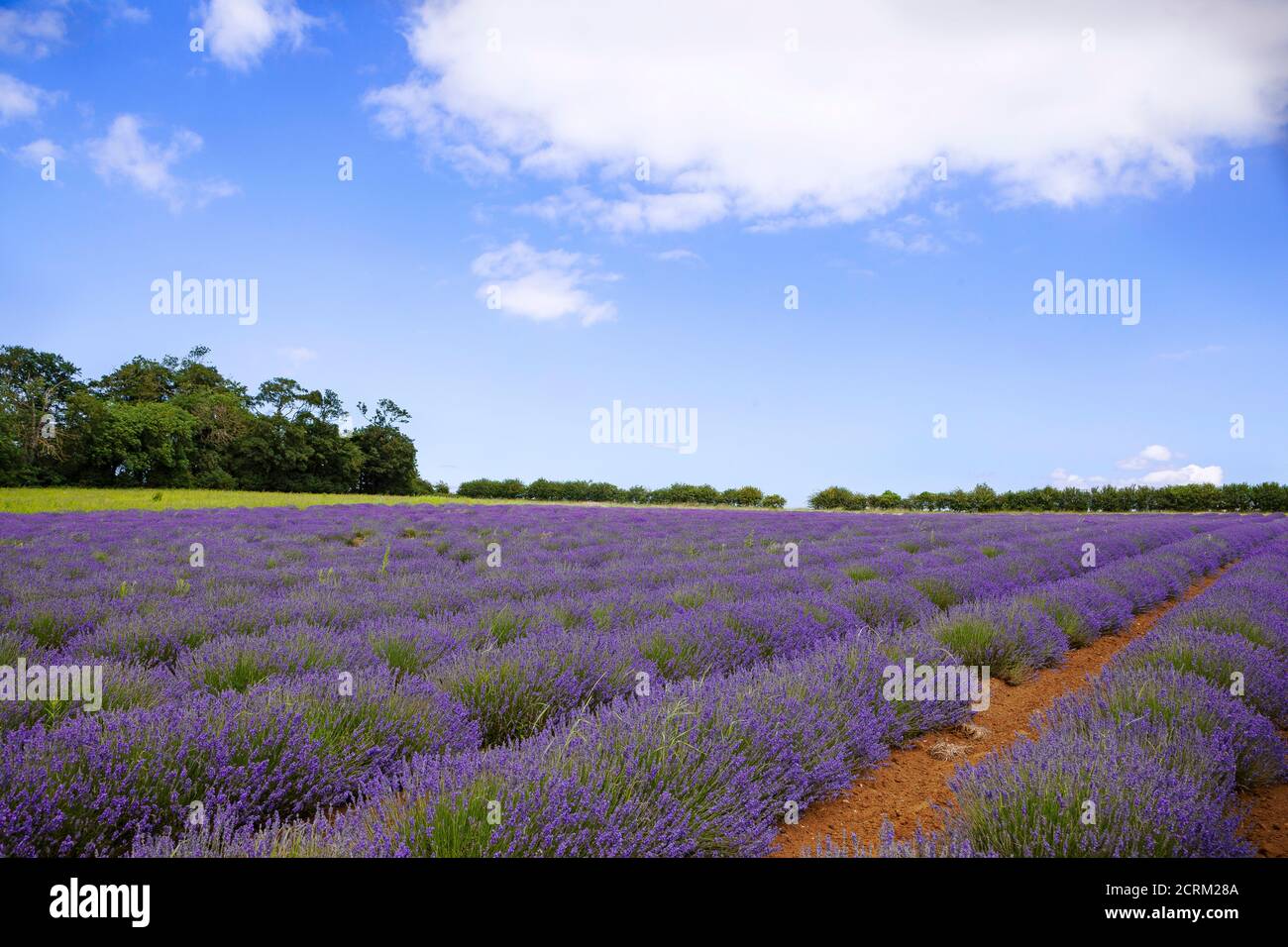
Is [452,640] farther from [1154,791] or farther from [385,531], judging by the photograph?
[385,531]

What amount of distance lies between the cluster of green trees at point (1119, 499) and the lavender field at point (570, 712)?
37653 millimetres

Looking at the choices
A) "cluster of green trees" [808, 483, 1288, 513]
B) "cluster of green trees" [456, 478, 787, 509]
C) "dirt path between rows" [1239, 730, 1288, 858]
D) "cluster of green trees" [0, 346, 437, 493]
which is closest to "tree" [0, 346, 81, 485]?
"cluster of green trees" [0, 346, 437, 493]

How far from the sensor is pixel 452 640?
3701 millimetres

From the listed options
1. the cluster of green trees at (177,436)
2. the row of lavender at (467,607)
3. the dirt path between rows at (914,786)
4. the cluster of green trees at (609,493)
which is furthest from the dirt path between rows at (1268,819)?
the cluster of green trees at (609,493)

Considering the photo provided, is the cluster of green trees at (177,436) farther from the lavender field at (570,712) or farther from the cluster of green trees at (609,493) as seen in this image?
the lavender field at (570,712)

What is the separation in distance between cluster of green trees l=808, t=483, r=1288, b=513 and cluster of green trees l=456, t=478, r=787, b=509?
32.5 ft

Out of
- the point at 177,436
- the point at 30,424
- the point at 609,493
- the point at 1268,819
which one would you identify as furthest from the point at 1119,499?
the point at 30,424

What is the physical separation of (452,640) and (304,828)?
1733 mm

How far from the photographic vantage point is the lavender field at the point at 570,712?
Answer: 182 centimetres

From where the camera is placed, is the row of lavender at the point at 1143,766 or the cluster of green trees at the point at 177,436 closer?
the row of lavender at the point at 1143,766

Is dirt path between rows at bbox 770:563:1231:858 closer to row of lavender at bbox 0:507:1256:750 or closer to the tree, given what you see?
row of lavender at bbox 0:507:1256:750

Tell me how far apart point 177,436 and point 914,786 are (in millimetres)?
38109

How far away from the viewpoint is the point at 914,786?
274 centimetres
